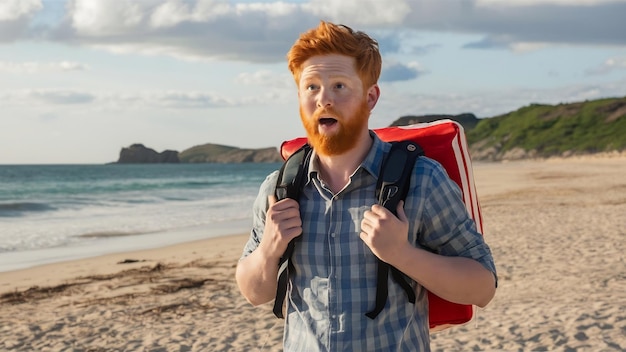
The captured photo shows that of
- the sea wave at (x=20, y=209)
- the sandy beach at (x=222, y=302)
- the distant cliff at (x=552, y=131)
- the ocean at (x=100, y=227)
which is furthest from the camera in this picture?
the distant cliff at (x=552, y=131)

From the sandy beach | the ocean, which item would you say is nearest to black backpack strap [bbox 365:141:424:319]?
the sandy beach

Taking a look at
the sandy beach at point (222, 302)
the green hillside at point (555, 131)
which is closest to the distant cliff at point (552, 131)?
the green hillside at point (555, 131)

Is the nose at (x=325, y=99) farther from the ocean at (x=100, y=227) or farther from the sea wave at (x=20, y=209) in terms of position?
the sea wave at (x=20, y=209)

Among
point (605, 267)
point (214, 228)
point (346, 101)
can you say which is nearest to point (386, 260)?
point (346, 101)

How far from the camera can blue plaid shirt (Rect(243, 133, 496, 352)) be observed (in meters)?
2.22

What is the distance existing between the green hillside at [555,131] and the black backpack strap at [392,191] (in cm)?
7796

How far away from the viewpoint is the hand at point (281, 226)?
2219 millimetres

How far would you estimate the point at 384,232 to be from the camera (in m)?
2.07

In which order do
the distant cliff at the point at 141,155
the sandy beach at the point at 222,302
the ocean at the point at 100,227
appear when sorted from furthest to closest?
1. the distant cliff at the point at 141,155
2. the ocean at the point at 100,227
3. the sandy beach at the point at 222,302

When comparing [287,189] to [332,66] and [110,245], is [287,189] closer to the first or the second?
[332,66]

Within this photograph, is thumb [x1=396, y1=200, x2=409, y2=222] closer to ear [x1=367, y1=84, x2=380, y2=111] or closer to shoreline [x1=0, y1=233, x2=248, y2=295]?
ear [x1=367, y1=84, x2=380, y2=111]

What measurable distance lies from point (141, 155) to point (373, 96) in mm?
149559

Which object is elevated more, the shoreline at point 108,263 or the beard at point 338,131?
the beard at point 338,131

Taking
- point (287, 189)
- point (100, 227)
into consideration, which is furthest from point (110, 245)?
point (287, 189)
